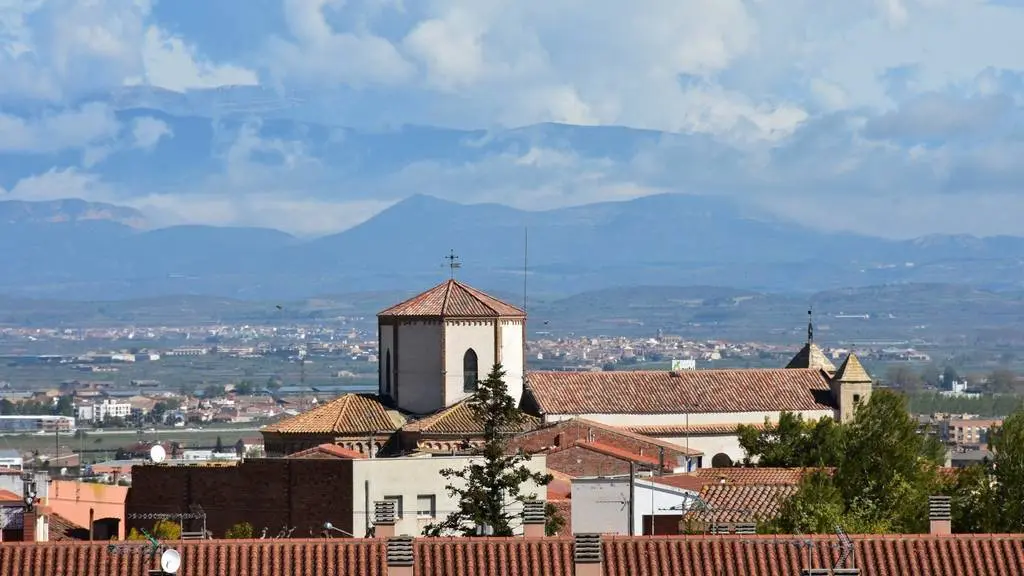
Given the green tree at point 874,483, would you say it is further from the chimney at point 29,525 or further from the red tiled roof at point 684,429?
the red tiled roof at point 684,429

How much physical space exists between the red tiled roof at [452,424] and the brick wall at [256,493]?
10641 mm

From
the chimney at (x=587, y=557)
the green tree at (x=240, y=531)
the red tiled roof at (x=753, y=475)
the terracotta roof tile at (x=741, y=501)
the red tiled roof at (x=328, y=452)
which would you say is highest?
the red tiled roof at (x=328, y=452)

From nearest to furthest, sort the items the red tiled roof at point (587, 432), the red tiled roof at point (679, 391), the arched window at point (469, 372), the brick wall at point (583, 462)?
the brick wall at point (583, 462), the red tiled roof at point (587, 432), the arched window at point (469, 372), the red tiled roof at point (679, 391)

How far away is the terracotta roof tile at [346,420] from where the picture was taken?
7081cm

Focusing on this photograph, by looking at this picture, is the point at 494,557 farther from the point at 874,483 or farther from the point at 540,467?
the point at 540,467

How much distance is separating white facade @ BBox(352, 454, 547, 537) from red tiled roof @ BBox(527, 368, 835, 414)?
63.3 ft

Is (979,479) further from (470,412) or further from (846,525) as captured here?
(470,412)

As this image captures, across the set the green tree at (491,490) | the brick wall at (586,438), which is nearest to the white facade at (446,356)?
the brick wall at (586,438)

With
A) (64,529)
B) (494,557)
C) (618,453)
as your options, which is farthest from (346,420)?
(494,557)

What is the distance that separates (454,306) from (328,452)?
10.4 meters

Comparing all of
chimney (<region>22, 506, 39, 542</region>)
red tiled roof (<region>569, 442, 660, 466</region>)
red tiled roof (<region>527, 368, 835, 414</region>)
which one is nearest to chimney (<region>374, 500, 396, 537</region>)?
chimney (<region>22, 506, 39, 542</region>)

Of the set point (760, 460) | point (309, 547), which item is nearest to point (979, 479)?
point (309, 547)

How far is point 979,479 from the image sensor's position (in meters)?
45.1

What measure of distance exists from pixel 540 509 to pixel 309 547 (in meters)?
4.28
